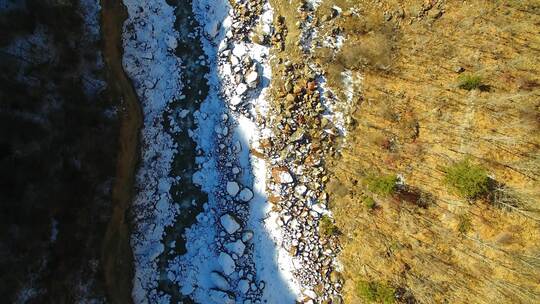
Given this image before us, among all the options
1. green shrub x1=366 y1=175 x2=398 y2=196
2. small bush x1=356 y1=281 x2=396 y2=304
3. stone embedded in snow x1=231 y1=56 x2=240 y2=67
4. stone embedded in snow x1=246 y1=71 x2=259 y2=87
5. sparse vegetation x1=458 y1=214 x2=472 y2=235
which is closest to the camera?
sparse vegetation x1=458 y1=214 x2=472 y2=235

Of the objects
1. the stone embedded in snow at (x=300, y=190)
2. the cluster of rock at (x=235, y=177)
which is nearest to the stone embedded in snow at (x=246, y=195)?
the cluster of rock at (x=235, y=177)

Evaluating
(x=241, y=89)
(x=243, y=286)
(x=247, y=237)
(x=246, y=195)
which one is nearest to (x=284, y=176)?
(x=246, y=195)

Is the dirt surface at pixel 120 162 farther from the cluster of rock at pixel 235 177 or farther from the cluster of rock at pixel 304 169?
the cluster of rock at pixel 304 169

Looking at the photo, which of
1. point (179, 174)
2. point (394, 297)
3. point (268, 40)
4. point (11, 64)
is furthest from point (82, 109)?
point (394, 297)

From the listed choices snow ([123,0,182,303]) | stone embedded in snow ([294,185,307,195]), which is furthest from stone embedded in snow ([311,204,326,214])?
snow ([123,0,182,303])

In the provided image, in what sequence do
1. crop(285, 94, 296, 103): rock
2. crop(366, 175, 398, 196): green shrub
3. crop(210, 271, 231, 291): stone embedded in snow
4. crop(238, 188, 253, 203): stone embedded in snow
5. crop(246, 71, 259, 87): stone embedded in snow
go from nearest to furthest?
crop(366, 175, 398, 196): green shrub, crop(210, 271, 231, 291): stone embedded in snow, crop(238, 188, 253, 203): stone embedded in snow, crop(285, 94, 296, 103): rock, crop(246, 71, 259, 87): stone embedded in snow

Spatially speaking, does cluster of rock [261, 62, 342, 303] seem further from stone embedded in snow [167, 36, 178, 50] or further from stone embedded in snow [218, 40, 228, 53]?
stone embedded in snow [167, 36, 178, 50]

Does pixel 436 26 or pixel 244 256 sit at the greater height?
pixel 436 26

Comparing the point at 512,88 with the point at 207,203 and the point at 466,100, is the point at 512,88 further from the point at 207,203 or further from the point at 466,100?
the point at 207,203
